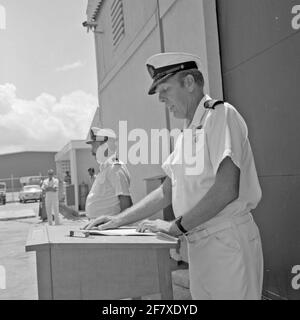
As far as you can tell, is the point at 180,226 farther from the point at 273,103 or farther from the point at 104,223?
the point at 273,103

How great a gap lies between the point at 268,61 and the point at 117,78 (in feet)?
17.0

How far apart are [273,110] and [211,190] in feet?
5.64

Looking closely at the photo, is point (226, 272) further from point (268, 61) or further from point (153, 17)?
point (153, 17)

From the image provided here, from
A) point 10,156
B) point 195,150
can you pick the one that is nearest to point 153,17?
point 195,150

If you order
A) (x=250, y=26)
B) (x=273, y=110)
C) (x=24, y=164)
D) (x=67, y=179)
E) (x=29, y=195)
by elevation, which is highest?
(x=24, y=164)

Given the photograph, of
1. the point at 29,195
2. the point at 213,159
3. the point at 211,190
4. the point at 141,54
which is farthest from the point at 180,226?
the point at 29,195

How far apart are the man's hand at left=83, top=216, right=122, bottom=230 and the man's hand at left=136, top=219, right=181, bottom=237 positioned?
0.23 m

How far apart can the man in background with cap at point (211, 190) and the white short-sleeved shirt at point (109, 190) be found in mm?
1675

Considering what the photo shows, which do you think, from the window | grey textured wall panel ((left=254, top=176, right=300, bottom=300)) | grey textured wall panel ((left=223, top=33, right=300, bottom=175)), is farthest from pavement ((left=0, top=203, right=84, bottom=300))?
the window

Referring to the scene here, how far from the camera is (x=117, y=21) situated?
756 cm

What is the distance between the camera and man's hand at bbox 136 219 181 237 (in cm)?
173

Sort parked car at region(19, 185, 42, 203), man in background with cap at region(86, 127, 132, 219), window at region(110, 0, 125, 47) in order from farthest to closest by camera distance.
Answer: parked car at region(19, 185, 42, 203)
window at region(110, 0, 125, 47)
man in background with cap at region(86, 127, 132, 219)

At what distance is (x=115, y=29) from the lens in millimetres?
7738

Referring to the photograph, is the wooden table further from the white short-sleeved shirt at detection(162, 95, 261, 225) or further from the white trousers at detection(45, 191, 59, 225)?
the white trousers at detection(45, 191, 59, 225)
